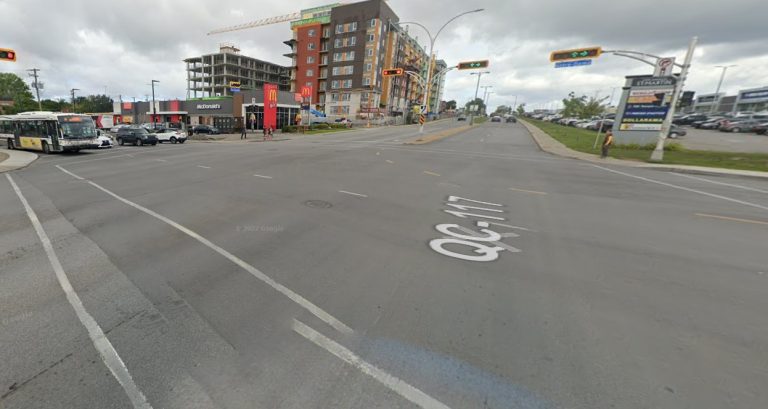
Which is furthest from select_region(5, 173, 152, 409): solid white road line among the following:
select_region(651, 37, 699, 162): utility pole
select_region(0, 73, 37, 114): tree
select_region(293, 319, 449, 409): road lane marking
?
select_region(0, 73, 37, 114): tree

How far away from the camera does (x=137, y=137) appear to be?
31.0 m

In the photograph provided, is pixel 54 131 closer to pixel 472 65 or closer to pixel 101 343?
pixel 101 343

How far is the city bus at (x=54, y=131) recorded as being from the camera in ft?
67.0

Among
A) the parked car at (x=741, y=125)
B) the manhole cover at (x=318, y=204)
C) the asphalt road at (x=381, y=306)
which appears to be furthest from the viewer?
the parked car at (x=741, y=125)

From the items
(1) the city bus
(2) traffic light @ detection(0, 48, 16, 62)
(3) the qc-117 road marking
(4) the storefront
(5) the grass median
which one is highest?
(4) the storefront

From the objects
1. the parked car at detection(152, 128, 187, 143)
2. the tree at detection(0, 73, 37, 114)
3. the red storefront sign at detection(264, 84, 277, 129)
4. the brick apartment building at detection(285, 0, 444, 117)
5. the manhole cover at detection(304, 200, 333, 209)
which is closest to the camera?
the manhole cover at detection(304, 200, 333, 209)

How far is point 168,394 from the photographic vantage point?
2.47 meters

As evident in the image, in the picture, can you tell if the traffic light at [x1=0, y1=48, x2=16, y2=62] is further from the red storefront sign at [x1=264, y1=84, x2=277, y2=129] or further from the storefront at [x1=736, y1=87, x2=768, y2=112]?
the storefront at [x1=736, y1=87, x2=768, y2=112]

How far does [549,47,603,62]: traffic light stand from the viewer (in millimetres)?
21642

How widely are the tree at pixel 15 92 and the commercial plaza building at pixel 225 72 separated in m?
38.7

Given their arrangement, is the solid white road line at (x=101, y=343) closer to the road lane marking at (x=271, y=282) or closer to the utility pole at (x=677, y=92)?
the road lane marking at (x=271, y=282)

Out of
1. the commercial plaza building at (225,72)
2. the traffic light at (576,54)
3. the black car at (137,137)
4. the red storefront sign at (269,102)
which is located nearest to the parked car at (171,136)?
the black car at (137,137)

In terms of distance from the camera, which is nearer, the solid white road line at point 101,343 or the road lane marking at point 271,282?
the solid white road line at point 101,343

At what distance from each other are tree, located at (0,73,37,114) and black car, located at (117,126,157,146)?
86.3 meters
